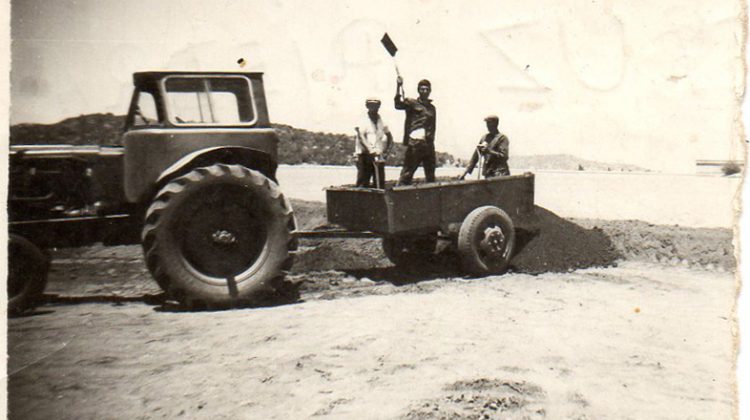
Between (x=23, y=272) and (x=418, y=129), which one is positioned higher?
(x=418, y=129)

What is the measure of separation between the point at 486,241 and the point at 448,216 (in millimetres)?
460

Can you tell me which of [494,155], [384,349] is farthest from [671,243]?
[384,349]

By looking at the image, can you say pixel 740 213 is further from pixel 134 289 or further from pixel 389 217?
pixel 134 289

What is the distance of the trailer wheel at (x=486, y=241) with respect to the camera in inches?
243

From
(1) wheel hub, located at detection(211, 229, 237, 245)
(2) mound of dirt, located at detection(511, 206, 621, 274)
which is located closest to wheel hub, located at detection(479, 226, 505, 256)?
(2) mound of dirt, located at detection(511, 206, 621, 274)

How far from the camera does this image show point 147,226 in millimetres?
4617

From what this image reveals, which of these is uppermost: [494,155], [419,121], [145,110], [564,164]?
[145,110]

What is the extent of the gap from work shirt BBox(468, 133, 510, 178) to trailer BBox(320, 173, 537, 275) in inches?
20.0

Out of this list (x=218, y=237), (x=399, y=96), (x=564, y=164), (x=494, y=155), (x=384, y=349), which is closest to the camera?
(x=384, y=349)

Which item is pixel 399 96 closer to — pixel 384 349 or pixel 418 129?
pixel 418 129

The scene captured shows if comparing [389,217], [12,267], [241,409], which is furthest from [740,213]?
[12,267]

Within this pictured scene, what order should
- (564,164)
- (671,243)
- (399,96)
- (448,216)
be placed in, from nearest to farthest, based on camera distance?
(448,216), (399,96), (671,243), (564,164)

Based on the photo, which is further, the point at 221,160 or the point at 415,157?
the point at 415,157

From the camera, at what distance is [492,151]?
716 cm
